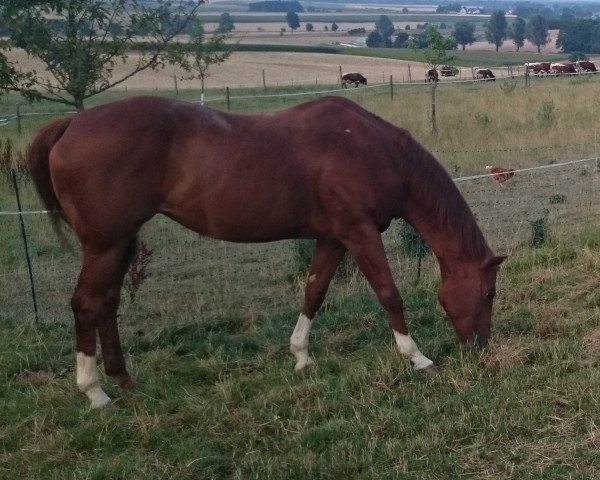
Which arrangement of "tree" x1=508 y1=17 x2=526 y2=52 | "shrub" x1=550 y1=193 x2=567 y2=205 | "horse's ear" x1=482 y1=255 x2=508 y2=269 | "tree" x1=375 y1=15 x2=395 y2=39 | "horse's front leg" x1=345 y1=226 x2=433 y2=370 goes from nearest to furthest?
"horse's front leg" x1=345 y1=226 x2=433 y2=370
"horse's ear" x1=482 y1=255 x2=508 y2=269
"shrub" x1=550 y1=193 x2=567 y2=205
"tree" x1=508 y1=17 x2=526 y2=52
"tree" x1=375 y1=15 x2=395 y2=39

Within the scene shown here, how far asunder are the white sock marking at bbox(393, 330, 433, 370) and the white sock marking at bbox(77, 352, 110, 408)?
172cm

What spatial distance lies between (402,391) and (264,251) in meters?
4.27

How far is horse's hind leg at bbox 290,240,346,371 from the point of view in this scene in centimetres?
479

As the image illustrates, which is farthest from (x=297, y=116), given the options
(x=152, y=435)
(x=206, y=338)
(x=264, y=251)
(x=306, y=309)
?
(x=264, y=251)

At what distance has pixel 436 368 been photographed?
4422 millimetres

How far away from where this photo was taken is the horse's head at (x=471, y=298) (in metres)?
4.63

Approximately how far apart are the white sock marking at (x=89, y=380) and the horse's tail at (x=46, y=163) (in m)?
0.79

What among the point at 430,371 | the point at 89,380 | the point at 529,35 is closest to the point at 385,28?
the point at 529,35

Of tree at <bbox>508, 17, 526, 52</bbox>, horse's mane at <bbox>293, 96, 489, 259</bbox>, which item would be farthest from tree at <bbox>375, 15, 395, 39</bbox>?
horse's mane at <bbox>293, 96, 489, 259</bbox>

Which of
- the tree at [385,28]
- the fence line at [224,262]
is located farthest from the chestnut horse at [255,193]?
the tree at [385,28]

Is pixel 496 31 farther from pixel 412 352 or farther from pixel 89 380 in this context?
pixel 89 380

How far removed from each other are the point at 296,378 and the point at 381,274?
0.79 meters

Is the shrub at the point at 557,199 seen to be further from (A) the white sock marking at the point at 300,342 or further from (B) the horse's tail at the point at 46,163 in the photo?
(B) the horse's tail at the point at 46,163

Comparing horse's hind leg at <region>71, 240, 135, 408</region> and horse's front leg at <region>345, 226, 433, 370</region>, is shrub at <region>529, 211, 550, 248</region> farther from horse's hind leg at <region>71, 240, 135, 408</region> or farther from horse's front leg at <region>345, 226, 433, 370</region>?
horse's hind leg at <region>71, 240, 135, 408</region>
